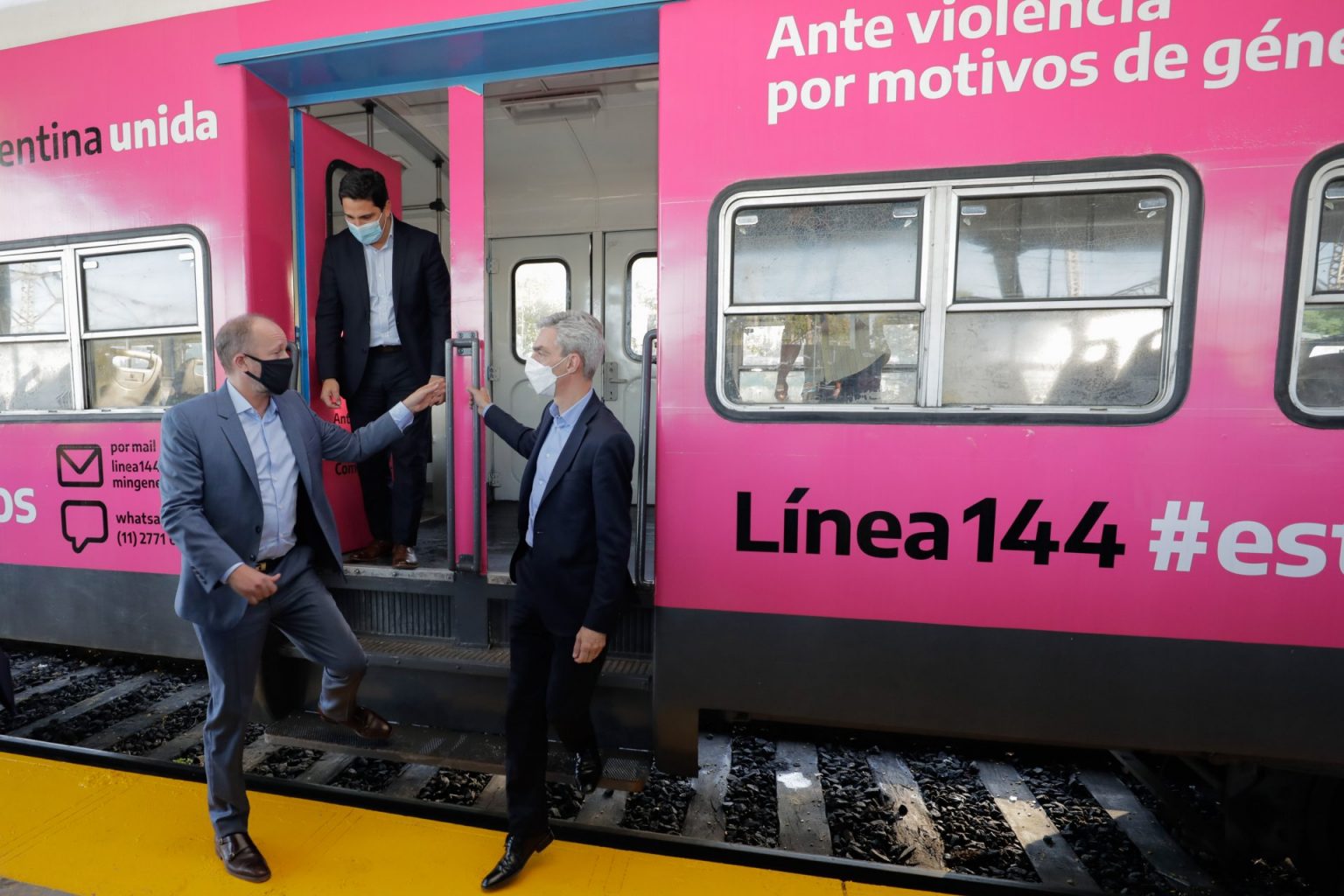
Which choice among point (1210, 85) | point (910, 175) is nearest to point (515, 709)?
point (910, 175)

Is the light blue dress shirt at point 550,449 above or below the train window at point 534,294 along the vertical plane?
below

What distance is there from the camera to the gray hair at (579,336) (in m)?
1.99

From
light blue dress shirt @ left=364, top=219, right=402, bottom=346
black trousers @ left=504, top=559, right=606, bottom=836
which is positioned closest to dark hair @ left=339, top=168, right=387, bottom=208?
light blue dress shirt @ left=364, top=219, right=402, bottom=346

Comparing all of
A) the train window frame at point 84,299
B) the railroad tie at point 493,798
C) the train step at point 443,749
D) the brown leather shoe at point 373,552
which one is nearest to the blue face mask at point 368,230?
the train window frame at point 84,299

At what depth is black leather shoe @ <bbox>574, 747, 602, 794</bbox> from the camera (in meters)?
2.20

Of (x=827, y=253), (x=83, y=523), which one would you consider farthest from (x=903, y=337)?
(x=83, y=523)

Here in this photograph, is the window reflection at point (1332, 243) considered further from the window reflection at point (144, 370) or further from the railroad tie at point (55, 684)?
the railroad tie at point (55, 684)

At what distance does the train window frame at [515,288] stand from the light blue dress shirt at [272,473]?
2951 millimetres

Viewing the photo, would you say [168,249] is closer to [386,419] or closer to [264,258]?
[264,258]

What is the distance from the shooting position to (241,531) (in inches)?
79.0

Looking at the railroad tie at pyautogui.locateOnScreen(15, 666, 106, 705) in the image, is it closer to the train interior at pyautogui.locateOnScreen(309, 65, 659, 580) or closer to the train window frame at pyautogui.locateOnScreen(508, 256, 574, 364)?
the train interior at pyautogui.locateOnScreen(309, 65, 659, 580)

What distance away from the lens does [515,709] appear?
2004mm

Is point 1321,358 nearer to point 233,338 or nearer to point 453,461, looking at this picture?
point 453,461

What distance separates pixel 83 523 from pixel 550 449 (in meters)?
2.53
